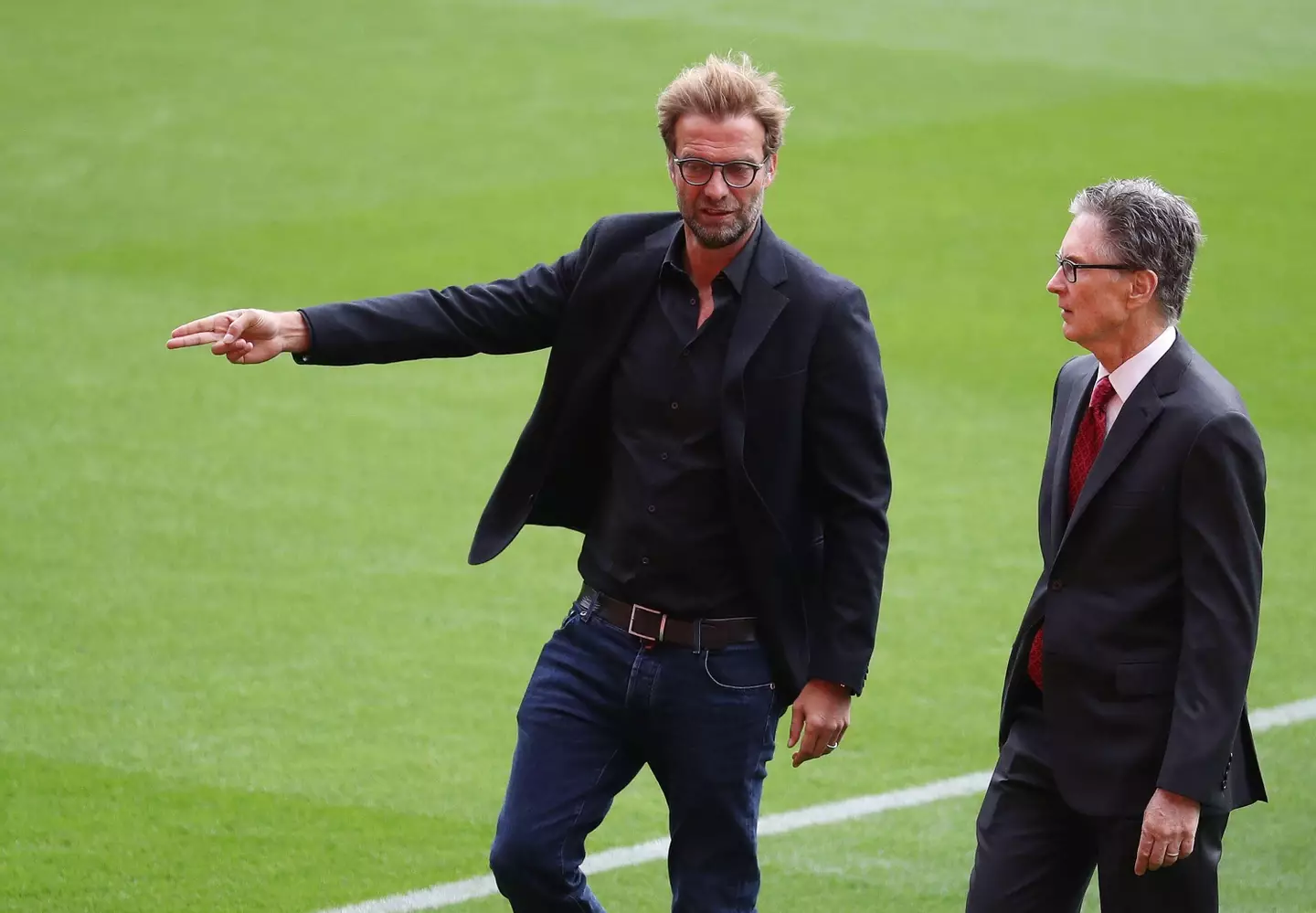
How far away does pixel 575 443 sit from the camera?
16.1 feet

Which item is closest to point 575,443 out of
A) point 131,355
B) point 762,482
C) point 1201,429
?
point 762,482

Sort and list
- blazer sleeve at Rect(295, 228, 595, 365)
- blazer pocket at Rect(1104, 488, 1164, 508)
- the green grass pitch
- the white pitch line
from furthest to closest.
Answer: the green grass pitch, the white pitch line, blazer sleeve at Rect(295, 228, 595, 365), blazer pocket at Rect(1104, 488, 1164, 508)

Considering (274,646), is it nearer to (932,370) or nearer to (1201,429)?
(1201,429)

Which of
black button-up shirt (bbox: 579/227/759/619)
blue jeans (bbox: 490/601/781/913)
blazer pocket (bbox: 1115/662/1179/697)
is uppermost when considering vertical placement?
black button-up shirt (bbox: 579/227/759/619)

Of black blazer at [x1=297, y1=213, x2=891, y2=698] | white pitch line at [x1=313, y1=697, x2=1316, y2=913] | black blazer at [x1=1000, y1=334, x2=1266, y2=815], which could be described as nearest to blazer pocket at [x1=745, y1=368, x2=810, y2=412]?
black blazer at [x1=297, y1=213, x2=891, y2=698]

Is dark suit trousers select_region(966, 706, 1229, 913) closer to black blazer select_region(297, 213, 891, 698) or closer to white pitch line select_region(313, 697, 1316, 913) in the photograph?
black blazer select_region(297, 213, 891, 698)

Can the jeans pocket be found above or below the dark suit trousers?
above

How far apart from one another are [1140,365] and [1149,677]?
724 millimetres

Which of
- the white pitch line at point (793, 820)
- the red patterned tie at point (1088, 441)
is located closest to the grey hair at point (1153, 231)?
the red patterned tie at point (1088, 441)

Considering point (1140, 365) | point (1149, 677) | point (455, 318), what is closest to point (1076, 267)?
point (1140, 365)

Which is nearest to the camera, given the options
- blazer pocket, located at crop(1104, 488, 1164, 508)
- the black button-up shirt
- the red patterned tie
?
blazer pocket, located at crop(1104, 488, 1164, 508)

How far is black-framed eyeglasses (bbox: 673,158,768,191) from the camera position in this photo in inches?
180

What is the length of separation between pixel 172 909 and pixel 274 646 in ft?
7.90

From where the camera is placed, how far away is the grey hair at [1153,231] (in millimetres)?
4395
